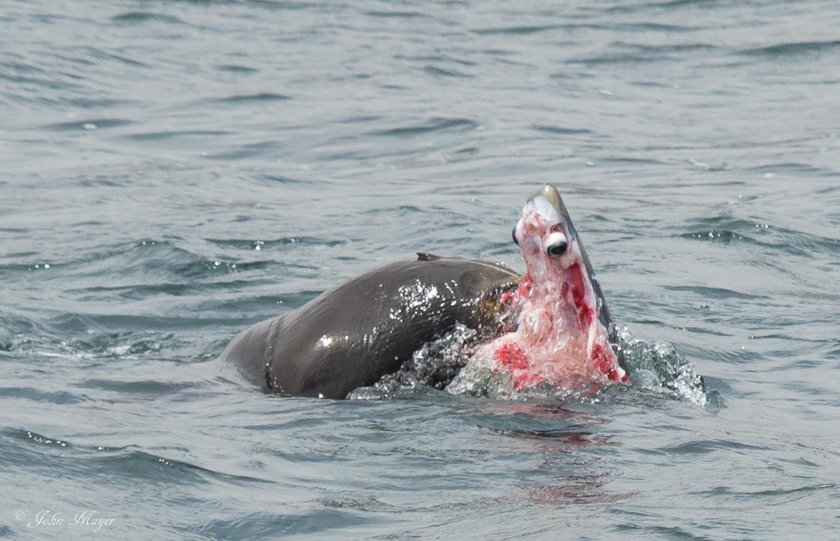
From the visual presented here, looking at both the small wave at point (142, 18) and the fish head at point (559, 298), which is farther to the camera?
the small wave at point (142, 18)

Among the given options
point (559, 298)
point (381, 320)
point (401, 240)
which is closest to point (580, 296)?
point (559, 298)

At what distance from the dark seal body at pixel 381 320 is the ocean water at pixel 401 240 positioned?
134 millimetres

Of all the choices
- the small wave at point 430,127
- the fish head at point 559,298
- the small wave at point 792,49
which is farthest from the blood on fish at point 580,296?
the small wave at point 792,49

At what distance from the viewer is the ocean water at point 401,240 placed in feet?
16.3

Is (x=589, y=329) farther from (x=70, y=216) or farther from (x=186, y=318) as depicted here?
(x=70, y=216)

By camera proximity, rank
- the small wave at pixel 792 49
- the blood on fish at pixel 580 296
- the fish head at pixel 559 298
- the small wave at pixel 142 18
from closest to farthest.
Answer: the fish head at pixel 559 298 → the blood on fish at pixel 580 296 → the small wave at pixel 792 49 → the small wave at pixel 142 18

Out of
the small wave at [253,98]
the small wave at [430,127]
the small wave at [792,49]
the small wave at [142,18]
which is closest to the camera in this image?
the small wave at [430,127]

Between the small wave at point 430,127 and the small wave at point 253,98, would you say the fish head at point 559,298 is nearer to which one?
the small wave at point 430,127

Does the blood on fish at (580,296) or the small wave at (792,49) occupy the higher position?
the blood on fish at (580,296)

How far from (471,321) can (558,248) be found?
48 centimetres

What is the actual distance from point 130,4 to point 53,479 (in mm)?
17368

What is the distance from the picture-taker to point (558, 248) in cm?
563

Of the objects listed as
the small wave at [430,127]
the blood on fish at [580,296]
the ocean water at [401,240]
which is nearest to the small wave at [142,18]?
the ocean water at [401,240]

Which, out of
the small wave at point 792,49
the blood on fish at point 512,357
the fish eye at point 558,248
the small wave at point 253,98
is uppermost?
the fish eye at point 558,248
